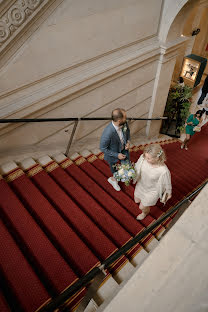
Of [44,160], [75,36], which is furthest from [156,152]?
[75,36]

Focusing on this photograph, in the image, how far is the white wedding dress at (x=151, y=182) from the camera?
2.97m

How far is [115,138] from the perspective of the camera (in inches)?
144

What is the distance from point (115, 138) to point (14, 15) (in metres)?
2.08

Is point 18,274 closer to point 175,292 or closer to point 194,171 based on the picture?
point 175,292

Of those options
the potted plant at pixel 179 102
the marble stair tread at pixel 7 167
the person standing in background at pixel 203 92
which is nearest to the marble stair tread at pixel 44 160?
→ the marble stair tread at pixel 7 167

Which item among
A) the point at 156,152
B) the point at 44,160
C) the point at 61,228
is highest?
the point at 44,160

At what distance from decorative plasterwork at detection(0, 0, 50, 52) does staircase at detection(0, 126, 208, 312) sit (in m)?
1.76

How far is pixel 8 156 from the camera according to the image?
367 centimetres

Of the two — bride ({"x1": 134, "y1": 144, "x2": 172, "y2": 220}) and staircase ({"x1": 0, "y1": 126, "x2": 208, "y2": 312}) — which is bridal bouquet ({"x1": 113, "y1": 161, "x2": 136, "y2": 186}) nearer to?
bride ({"x1": 134, "y1": 144, "x2": 172, "y2": 220})

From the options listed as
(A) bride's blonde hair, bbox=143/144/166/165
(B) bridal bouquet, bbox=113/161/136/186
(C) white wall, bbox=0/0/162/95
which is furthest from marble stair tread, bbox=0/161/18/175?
(A) bride's blonde hair, bbox=143/144/166/165

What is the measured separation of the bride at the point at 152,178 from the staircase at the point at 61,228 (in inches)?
14.6

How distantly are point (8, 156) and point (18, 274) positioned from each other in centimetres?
193

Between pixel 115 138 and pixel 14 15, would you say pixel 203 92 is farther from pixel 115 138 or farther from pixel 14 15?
pixel 14 15

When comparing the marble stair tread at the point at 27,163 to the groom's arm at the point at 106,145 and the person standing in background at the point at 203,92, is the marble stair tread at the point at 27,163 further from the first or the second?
the person standing in background at the point at 203,92
